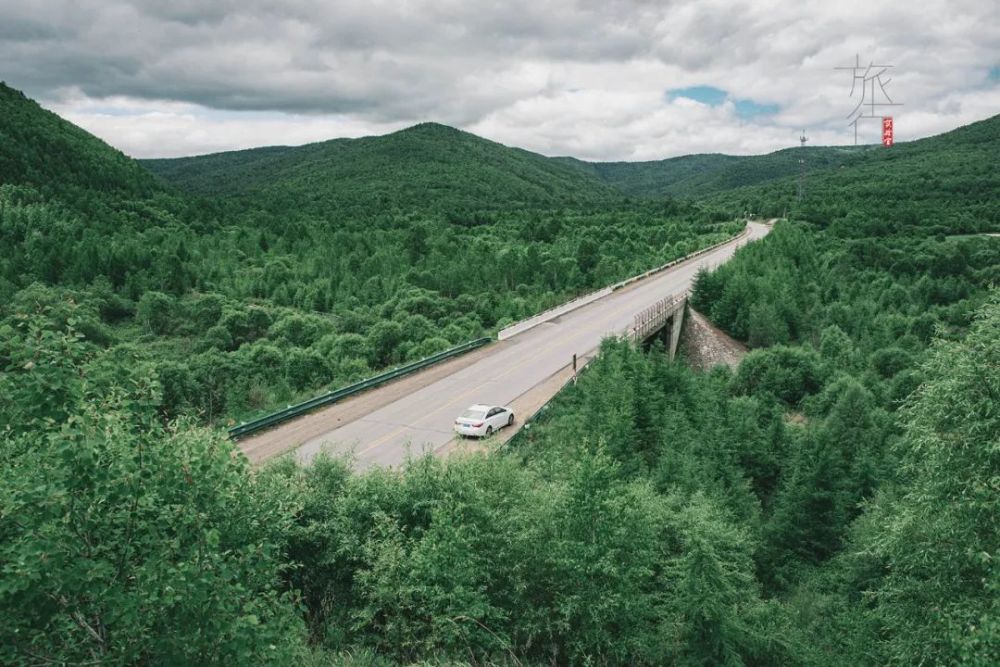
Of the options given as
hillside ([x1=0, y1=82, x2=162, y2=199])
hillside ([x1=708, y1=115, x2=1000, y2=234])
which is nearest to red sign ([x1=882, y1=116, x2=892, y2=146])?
hillside ([x1=708, y1=115, x2=1000, y2=234])

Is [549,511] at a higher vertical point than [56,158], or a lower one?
lower

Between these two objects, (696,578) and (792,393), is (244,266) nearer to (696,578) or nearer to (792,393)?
(792,393)

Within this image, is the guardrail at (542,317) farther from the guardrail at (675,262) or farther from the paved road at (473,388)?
the guardrail at (675,262)

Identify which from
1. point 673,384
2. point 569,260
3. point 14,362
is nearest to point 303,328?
point 569,260

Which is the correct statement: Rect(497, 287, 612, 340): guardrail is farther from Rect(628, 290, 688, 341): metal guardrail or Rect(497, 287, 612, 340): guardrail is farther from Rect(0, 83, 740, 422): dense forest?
Rect(628, 290, 688, 341): metal guardrail

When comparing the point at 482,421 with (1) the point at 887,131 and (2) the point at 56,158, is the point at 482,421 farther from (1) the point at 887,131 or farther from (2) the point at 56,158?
(2) the point at 56,158

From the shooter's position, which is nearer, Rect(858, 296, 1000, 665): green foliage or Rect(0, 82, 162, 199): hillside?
Rect(858, 296, 1000, 665): green foliage

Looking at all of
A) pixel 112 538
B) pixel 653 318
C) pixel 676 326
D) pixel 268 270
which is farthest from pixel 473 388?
pixel 268 270
